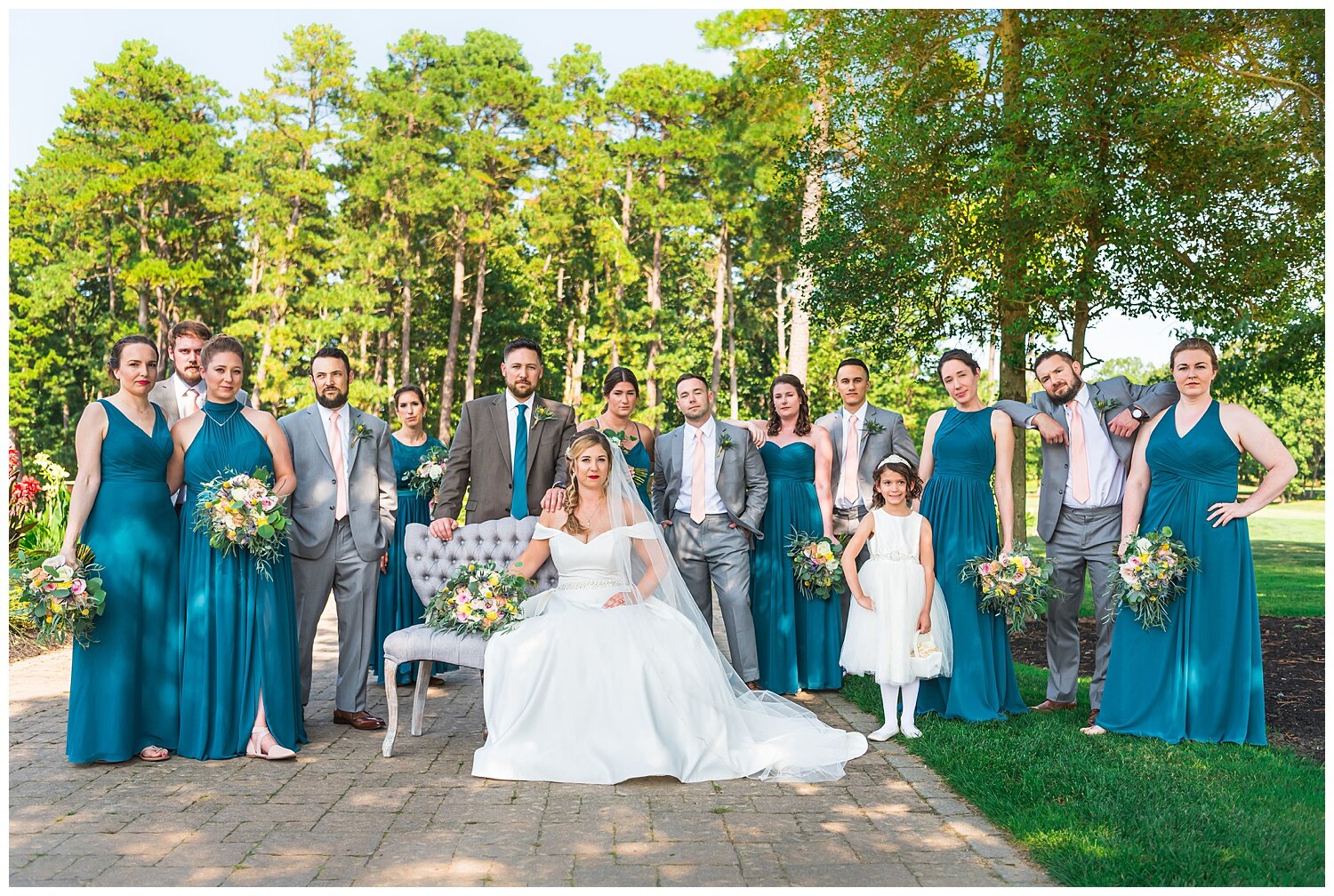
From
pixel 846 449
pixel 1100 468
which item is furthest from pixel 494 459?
pixel 1100 468

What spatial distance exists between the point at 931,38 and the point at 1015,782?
344 inches

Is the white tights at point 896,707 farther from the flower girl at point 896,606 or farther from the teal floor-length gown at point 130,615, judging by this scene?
the teal floor-length gown at point 130,615

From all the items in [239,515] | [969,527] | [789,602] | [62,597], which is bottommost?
[789,602]

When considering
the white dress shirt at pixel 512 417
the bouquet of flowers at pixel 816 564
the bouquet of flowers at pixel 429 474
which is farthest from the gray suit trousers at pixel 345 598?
the bouquet of flowers at pixel 816 564

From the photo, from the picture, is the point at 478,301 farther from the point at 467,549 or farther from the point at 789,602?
the point at 467,549

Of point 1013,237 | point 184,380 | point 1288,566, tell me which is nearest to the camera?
point 184,380

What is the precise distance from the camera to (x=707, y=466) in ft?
26.3

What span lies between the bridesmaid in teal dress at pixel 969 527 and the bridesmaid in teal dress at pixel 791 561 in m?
1.17

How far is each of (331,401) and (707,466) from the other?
278cm

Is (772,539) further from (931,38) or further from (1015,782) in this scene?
(931,38)

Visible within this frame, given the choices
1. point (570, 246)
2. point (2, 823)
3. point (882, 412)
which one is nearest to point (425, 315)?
point (570, 246)

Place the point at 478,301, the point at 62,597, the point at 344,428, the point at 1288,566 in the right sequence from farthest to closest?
the point at 478,301 → the point at 1288,566 → the point at 344,428 → the point at 62,597

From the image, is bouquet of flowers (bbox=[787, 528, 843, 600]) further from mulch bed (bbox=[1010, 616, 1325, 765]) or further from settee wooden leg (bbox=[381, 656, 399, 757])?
settee wooden leg (bbox=[381, 656, 399, 757])

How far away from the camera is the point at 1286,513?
48656mm
